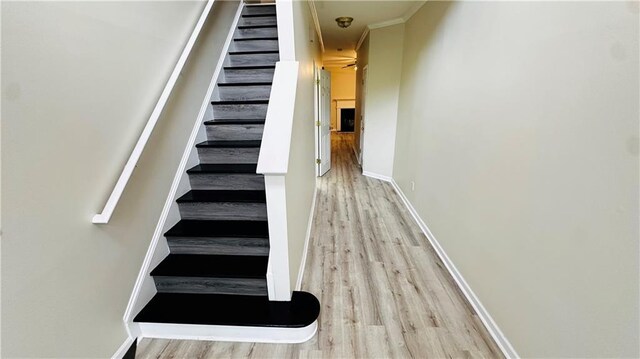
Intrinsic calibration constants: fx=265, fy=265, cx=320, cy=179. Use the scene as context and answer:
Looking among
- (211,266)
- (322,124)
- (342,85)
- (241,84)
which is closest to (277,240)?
(211,266)

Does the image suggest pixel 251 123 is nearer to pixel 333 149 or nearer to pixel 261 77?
pixel 261 77

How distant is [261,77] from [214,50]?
0.53 m

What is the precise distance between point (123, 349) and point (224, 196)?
3.56 feet

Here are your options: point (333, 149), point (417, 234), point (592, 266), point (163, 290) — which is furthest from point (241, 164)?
point (333, 149)

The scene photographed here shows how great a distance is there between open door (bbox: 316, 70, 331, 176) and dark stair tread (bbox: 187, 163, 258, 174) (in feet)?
8.37

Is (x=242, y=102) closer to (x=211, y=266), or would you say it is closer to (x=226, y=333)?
(x=211, y=266)

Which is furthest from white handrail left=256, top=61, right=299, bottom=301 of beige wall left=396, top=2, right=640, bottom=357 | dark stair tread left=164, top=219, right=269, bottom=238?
beige wall left=396, top=2, right=640, bottom=357

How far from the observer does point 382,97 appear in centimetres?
453

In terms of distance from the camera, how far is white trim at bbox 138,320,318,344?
5.31 ft

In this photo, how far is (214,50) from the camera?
2.74 m

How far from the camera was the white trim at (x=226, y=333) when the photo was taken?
1618 millimetres

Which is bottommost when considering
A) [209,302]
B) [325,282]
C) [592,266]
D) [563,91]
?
[325,282]

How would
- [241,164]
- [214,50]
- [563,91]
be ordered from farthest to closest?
1. [214,50]
2. [241,164]
3. [563,91]

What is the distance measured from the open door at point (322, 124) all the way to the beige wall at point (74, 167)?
2996 mm
